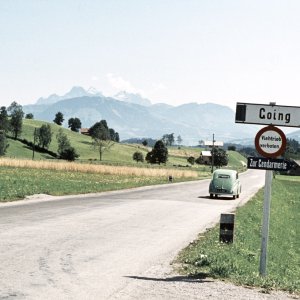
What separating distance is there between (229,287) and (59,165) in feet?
164

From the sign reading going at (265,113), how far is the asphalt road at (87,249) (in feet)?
10.7

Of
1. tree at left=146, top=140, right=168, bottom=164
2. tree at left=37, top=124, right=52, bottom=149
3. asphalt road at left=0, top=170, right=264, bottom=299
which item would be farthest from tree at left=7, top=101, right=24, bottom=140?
asphalt road at left=0, top=170, right=264, bottom=299

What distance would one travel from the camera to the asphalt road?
7.92 meters

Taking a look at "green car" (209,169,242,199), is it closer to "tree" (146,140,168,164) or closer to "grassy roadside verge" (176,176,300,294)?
"grassy roadside verge" (176,176,300,294)

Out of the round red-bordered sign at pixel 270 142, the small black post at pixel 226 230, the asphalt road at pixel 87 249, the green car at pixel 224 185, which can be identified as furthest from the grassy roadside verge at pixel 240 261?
the green car at pixel 224 185

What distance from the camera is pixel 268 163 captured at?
29.7 ft

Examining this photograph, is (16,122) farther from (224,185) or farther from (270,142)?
(270,142)

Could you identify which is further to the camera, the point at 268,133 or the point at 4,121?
the point at 4,121

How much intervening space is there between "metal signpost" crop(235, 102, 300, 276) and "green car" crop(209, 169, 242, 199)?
25.5 m

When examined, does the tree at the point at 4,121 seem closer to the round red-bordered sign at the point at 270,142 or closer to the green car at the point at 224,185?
the green car at the point at 224,185

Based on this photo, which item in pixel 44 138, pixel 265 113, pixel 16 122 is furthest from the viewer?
pixel 16 122

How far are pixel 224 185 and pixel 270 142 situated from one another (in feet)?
84.9

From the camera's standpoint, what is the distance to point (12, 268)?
29.7 ft

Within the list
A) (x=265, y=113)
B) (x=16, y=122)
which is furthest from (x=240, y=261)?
(x=16, y=122)
